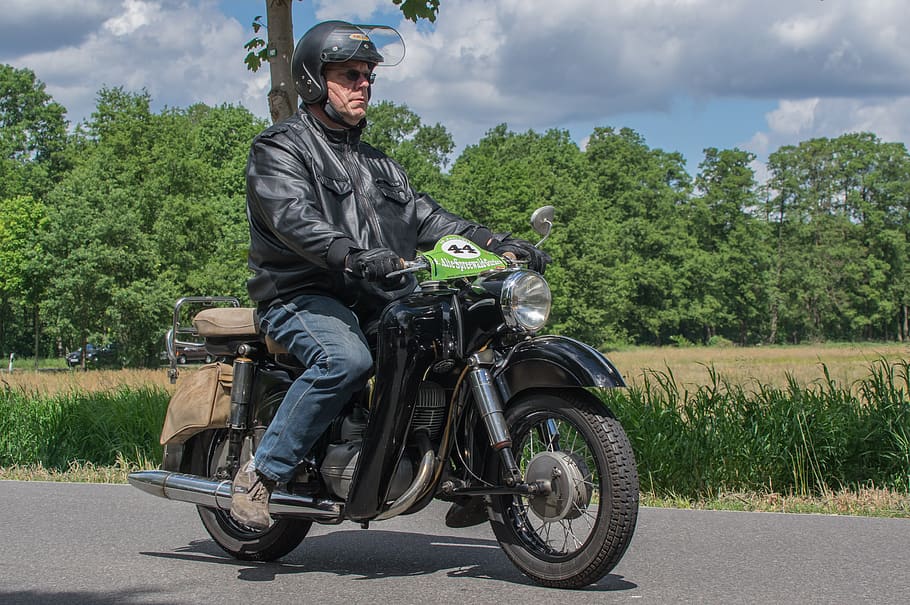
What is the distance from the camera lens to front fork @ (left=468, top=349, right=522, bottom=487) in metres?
4.39

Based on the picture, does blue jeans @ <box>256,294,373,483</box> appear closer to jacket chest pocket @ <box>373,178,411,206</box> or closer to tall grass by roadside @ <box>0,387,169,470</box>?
jacket chest pocket @ <box>373,178,411,206</box>

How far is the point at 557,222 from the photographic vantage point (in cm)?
6162

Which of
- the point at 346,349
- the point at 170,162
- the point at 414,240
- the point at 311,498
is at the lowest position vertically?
the point at 311,498

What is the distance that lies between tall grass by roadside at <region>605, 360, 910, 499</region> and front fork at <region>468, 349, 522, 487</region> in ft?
11.6

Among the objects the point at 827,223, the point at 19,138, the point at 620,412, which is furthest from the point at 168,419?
the point at 827,223

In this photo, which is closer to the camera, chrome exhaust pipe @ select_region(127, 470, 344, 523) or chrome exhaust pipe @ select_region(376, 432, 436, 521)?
chrome exhaust pipe @ select_region(376, 432, 436, 521)

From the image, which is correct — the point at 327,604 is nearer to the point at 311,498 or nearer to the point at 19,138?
the point at 311,498

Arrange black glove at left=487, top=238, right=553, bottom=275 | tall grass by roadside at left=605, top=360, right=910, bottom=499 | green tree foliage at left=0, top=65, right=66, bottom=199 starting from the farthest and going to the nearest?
1. green tree foliage at left=0, top=65, right=66, bottom=199
2. tall grass by roadside at left=605, top=360, right=910, bottom=499
3. black glove at left=487, top=238, right=553, bottom=275

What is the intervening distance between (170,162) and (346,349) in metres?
49.0

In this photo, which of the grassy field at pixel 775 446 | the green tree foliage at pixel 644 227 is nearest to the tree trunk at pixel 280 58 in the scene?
the grassy field at pixel 775 446

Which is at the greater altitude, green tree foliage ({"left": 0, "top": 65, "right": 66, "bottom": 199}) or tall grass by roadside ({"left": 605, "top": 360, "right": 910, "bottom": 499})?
green tree foliage ({"left": 0, "top": 65, "right": 66, "bottom": 199})

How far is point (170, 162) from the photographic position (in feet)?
169

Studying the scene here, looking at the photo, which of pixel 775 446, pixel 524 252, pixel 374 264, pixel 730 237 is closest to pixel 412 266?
pixel 374 264

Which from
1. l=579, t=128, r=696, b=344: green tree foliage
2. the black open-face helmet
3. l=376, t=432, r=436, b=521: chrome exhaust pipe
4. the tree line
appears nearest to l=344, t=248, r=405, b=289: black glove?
l=376, t=432, r=436, b=521: chrome exhaust pipe
